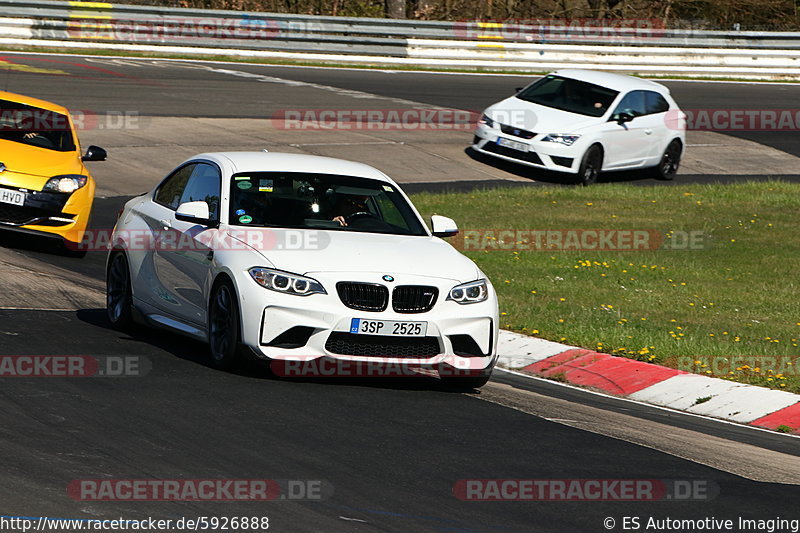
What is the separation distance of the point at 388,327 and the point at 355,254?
61cm

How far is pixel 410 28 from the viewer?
36219mm

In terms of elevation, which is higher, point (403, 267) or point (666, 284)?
point (403, 267)

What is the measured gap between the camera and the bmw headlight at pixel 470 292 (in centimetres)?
904

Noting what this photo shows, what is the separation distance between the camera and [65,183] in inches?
559

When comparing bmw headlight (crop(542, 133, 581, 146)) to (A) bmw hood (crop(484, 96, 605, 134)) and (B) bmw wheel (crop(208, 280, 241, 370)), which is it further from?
(B) bmw wheel (crop(208, 280, 241, 370))

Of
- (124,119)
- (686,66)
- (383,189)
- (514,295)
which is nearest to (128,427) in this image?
(383,189)

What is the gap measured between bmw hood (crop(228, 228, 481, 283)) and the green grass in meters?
2.62

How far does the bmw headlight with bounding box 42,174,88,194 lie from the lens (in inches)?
552

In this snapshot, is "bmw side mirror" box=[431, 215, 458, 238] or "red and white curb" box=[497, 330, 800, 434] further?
"bmw side mirror" box=[431, 215, 458, 238]

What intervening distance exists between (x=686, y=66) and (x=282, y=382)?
31.3 metres

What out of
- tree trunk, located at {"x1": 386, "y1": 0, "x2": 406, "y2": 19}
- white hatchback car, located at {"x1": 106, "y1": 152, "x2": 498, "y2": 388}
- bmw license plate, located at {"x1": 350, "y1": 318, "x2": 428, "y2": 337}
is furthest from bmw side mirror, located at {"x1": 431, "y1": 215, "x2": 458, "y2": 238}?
tree trunk, located at {"x1": 386, "y1": 0, "x2": 406, "y2": 19}

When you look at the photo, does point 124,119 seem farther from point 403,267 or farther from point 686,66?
point 686,66

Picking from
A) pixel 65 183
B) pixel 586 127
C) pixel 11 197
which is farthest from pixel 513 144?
pixel 11 197

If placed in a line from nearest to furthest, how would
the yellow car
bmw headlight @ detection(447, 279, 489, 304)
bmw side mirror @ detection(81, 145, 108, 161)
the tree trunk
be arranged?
bmw headlight @ detection(447, 279, 489, 304) → the yellow car → bmw side mirror @ detection(81, 145, 108, 161) → the tree trunk
